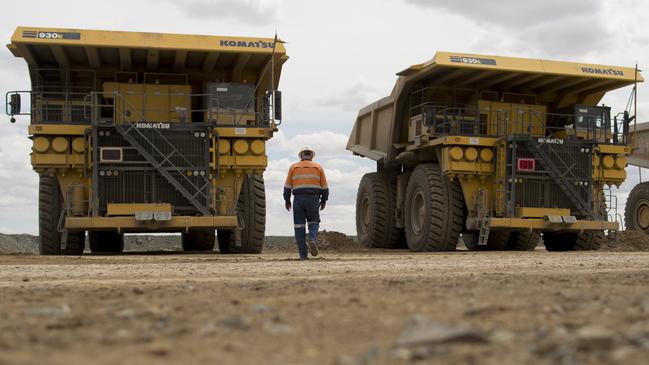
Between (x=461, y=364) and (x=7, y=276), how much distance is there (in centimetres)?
598

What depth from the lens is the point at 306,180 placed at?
1216 centimetres

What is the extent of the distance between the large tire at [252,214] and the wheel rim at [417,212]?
3.42m

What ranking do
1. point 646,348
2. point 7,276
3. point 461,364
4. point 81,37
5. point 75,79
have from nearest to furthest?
point 461,364
point 646,348
point 7,276
point 81,37
point 75,79

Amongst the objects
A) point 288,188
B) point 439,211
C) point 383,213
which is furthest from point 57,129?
point 383,213

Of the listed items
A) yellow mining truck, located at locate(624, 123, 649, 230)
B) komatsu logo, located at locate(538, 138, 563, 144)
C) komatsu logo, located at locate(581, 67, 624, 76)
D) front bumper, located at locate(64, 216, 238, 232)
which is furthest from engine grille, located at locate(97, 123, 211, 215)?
yellow mining truck, located at locate(624, 123, 649, 230)

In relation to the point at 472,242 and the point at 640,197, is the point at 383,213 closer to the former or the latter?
the point at 472,242

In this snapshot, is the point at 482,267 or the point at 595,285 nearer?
the point at 595,285

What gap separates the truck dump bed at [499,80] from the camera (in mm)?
15719

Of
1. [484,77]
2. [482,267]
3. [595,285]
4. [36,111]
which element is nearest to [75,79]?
[36,111]

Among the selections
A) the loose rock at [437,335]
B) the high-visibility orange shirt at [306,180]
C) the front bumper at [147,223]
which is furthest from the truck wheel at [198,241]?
the loose rock at [437,335]

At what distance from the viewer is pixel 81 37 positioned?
45.2ft

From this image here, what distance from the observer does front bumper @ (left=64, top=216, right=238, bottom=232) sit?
1324 cm

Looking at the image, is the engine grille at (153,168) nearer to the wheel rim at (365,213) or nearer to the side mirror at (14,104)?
the side mirror at (14,104)

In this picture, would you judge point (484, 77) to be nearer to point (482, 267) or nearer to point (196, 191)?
point (196, 191)
